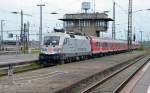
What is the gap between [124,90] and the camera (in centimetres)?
2153

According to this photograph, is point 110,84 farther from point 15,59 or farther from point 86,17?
point 86,17

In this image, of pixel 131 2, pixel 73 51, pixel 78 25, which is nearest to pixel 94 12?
pixel 78 25

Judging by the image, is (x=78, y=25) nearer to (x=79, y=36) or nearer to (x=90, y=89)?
(x=79, y=36)

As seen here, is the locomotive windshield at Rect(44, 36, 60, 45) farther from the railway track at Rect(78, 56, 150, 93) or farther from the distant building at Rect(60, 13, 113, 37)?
the distant building at Rect(60, 13, 113, 37)

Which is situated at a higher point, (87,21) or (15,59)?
(87,21)

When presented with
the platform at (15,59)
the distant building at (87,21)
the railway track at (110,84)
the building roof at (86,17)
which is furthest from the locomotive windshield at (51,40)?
the building roof at (86,17)

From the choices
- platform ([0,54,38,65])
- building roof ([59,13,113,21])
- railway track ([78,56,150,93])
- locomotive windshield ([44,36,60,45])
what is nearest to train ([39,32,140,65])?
locomotive windshield ([44,36,60,45])

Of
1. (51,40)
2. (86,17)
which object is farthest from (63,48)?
(86,17)

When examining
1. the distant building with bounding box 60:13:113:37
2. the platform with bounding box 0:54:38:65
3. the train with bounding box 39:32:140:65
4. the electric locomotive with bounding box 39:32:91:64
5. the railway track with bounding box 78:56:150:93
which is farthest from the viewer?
the distant building with bounding box 60:13:113:37

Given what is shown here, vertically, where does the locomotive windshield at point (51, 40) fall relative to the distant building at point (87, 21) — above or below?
below

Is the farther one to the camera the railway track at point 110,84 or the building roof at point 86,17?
the building roof at point 86,17

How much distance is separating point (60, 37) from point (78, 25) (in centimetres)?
8059

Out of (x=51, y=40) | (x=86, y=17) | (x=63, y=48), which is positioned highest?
(x=86, y=17)

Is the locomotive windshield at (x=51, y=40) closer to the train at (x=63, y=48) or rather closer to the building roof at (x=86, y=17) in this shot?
the train at (x=63, y=48)
